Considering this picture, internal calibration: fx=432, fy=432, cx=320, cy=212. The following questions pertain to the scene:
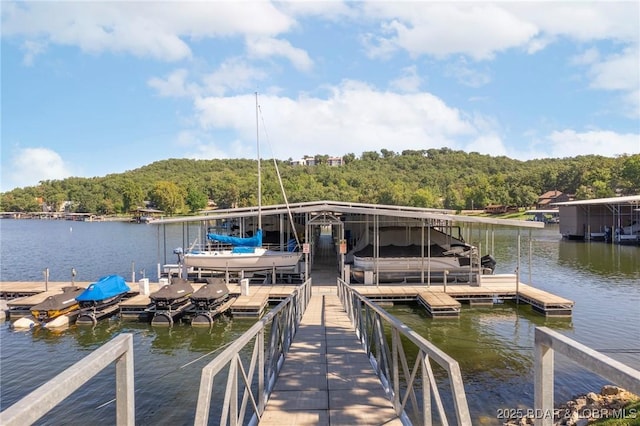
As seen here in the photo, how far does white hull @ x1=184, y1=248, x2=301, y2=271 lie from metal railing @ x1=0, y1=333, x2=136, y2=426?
1565 centimetres

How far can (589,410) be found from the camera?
7109mm

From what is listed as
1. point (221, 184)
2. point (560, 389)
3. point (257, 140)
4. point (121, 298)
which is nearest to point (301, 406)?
point (560, 389)

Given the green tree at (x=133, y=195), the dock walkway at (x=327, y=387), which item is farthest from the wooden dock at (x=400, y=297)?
the green tree at (x=133, y=195)

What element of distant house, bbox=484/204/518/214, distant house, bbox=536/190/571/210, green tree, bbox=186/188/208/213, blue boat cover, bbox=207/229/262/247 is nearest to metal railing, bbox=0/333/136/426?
blue boat cover, bbox=207/229/262/247

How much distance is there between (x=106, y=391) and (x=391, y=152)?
132 metres

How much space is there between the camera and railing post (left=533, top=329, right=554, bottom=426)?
7.24 feet

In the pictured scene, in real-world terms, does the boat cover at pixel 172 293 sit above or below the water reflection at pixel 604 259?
above

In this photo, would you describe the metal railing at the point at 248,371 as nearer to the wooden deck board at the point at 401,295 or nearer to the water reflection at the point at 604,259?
the wooden deck board at the point at 401,295

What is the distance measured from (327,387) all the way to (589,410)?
4.77m

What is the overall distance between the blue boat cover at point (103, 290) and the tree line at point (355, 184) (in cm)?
5880

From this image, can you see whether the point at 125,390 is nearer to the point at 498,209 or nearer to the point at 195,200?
the point at 498,209

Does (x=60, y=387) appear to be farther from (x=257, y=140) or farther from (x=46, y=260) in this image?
(x=46, y=260)

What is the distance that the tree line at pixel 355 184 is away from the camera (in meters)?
76.5

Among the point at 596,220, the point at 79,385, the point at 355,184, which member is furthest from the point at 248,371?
the point at 355,184
